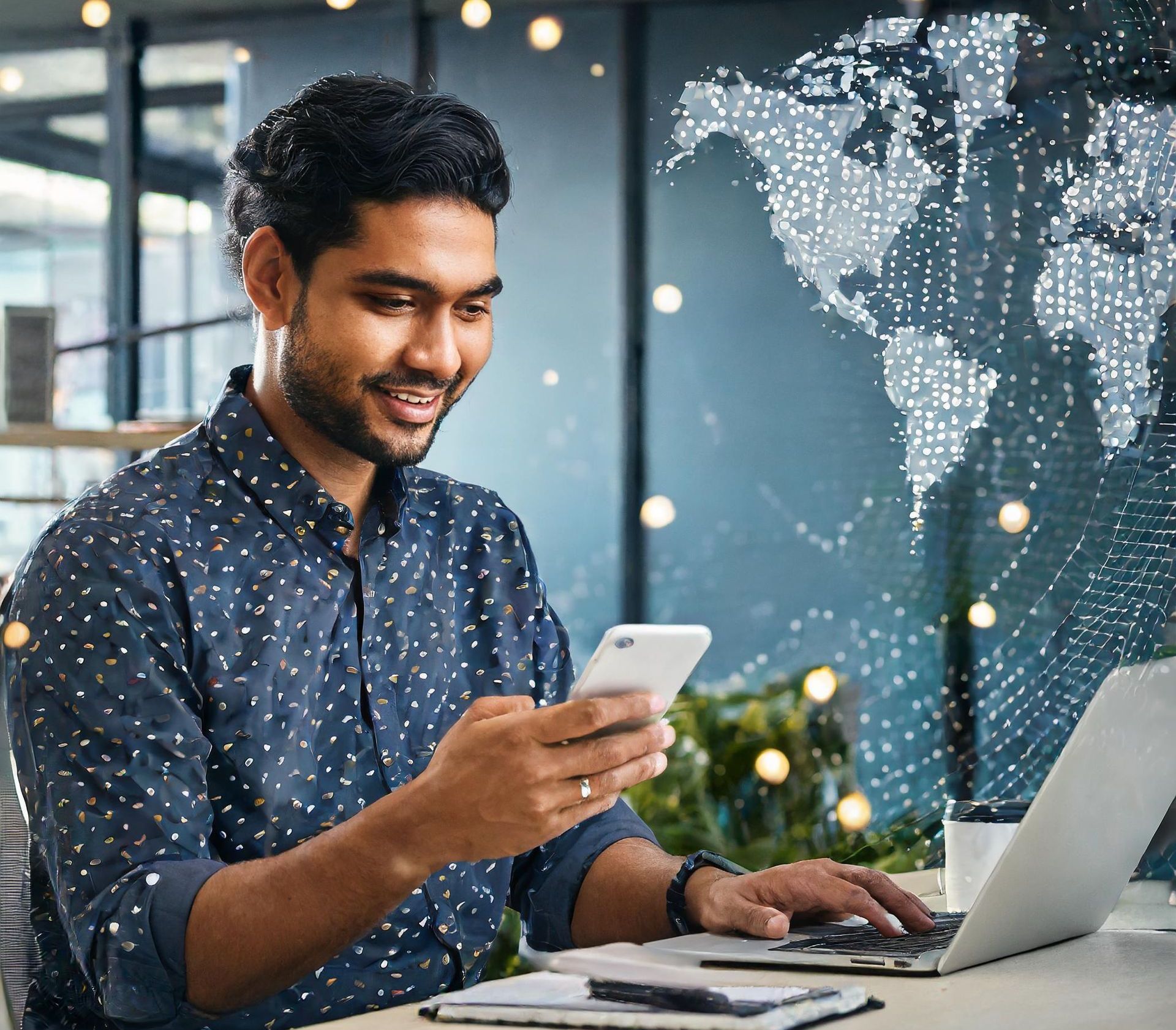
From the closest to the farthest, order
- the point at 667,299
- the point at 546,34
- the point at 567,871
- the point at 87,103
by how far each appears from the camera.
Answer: the point at 567,871 < the point at 667,299 < the point at 546,34 < the point at 87,103

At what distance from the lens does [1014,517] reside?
1.39 metres

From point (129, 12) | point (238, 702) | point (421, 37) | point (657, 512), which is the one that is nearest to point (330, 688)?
→ point (238, 702)

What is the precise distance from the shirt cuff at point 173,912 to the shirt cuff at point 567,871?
1.29ft

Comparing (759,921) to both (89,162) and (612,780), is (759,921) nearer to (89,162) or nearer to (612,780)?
(612,780)

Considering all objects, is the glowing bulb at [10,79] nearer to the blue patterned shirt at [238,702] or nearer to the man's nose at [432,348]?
the blue patterned shirt at [238,702]

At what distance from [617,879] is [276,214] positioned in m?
0.65

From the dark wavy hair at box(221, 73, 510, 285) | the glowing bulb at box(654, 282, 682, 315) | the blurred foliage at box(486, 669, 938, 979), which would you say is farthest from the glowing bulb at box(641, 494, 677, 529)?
the dark wavy hair at box(221, 73, 510, 285)

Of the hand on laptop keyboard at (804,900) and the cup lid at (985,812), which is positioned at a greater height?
the cup lid at (985,812)

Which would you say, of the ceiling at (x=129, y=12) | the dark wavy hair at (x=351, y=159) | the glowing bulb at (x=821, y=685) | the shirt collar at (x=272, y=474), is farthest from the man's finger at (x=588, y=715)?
the ceiling at (x=129, y=12)

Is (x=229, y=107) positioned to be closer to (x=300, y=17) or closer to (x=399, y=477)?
(x=300, y=17)

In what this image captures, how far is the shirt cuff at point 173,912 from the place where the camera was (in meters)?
0.94

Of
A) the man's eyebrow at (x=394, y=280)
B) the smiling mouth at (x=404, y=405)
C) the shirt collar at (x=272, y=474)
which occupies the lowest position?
the shirt collar at (x=272, y=474)

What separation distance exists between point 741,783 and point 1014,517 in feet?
3.77

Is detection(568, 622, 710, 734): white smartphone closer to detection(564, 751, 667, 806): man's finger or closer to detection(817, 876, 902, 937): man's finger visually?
detection(564, 751, 667, 806): man's finger
